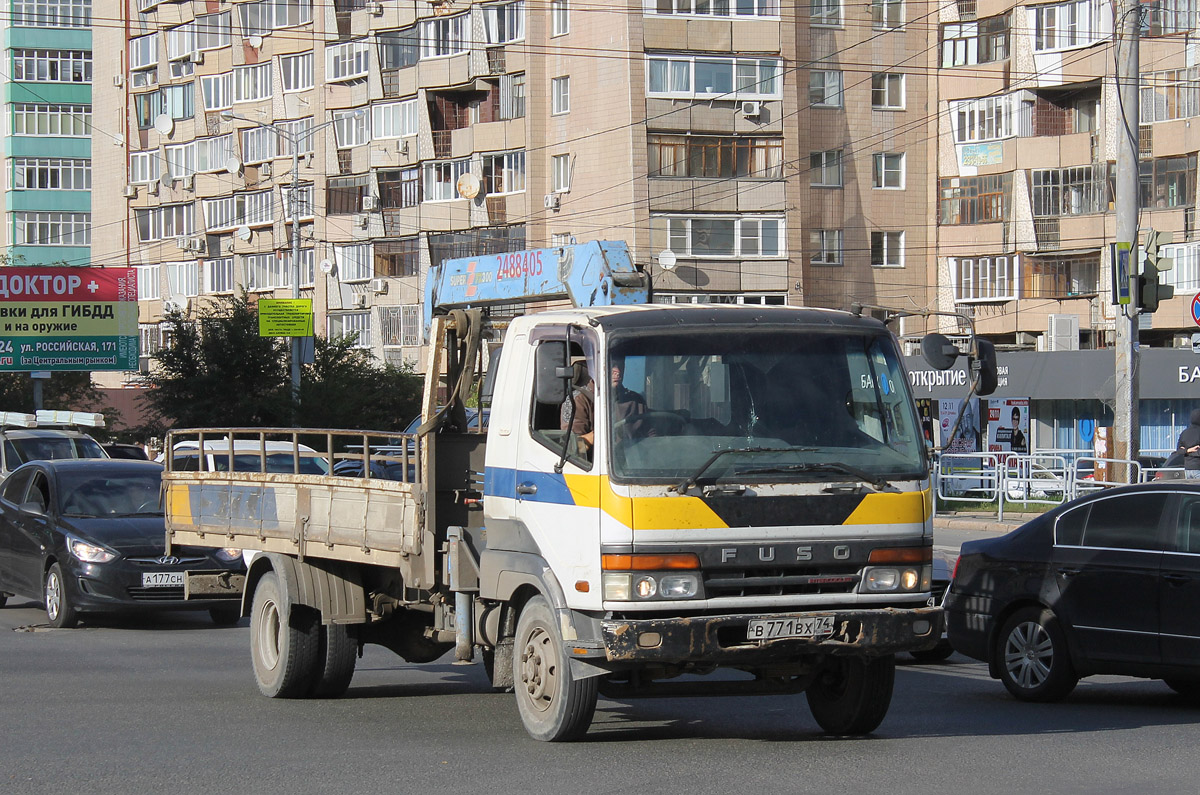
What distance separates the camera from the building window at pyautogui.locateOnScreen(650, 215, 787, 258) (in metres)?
48.6

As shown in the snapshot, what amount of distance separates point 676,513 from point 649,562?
0.27m

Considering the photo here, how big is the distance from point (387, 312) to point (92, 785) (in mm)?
53118

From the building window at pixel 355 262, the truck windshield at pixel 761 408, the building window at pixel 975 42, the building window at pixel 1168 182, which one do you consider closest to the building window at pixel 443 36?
the building window at pixel 355 262

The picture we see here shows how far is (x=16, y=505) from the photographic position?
16.4m

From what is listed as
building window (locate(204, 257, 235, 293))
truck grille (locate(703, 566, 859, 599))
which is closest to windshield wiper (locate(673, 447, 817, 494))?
truck grille (locate(703, 566, 859, 599))

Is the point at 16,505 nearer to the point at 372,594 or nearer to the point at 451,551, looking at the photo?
the point at 372,594

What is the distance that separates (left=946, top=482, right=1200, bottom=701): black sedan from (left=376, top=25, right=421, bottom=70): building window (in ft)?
163

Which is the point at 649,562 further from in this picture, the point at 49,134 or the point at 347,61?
the point at 49,134

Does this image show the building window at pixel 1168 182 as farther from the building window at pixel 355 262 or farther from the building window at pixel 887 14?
the building window at pixel 355 262

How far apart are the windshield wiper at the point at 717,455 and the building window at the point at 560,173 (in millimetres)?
44414

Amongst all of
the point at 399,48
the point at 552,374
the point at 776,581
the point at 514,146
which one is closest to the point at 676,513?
the point at 776,581

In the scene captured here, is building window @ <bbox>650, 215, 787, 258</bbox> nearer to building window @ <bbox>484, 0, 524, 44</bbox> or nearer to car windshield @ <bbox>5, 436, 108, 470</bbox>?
building window @ <bbox>484, 0, 524, 44</bbox>

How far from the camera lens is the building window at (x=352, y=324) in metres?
60.7

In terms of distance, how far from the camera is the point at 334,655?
10422 millimetres
